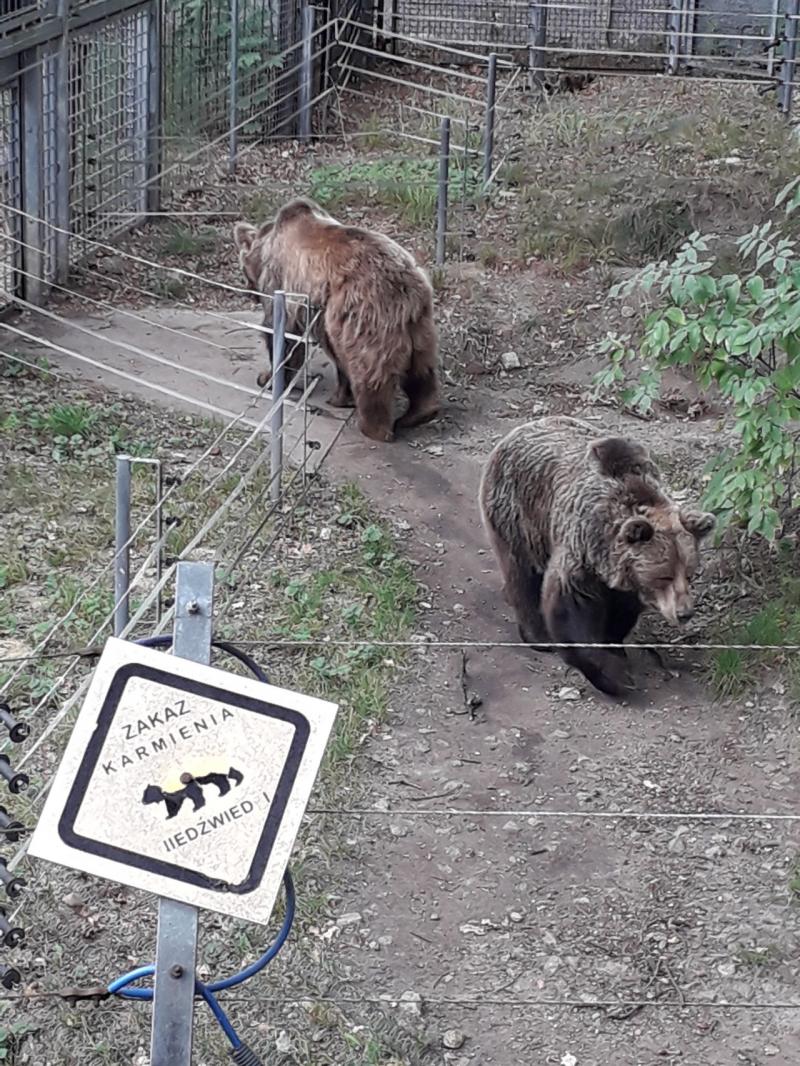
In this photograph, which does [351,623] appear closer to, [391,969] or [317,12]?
[391,969]

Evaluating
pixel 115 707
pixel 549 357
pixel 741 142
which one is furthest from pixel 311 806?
pixel 741 142

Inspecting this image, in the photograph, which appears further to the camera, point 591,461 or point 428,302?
point 428,302

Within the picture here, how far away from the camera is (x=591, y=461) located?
687 cm

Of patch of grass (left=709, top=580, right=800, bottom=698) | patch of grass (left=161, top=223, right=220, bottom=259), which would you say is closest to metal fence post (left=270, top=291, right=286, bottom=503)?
patch of grass (left=709, top=580, right=800, bottom=698)

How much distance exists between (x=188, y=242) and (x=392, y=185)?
1.79m

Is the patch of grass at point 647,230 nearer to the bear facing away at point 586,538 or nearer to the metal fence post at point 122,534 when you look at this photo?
the bear facing away at point 586,538

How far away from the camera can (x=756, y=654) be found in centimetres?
664

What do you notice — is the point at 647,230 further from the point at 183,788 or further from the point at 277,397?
the point at 183,788

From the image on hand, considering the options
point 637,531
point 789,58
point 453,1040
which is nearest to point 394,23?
point 789,58

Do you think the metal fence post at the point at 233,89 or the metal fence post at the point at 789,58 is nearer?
the metal fence post at the point at 233,89

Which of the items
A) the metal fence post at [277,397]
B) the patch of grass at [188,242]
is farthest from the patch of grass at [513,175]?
the metal fence post at [277,397]

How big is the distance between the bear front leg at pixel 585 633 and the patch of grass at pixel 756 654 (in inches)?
15.3

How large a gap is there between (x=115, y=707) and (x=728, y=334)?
12.8 feet

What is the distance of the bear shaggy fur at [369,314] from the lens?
8.90m
